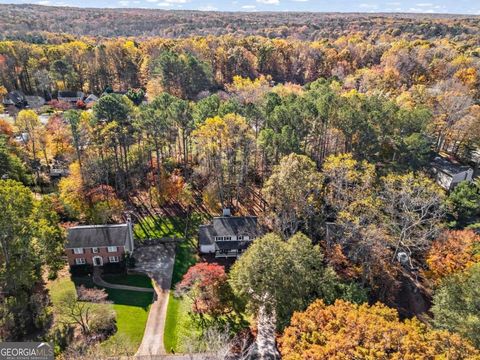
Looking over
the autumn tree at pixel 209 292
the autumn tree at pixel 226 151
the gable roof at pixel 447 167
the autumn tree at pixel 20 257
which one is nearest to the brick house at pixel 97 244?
the autumn tree at pixel 20 257

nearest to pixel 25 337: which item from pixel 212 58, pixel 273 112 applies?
pixel 273 112

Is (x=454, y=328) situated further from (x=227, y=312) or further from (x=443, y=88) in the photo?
(x=443, y=88)

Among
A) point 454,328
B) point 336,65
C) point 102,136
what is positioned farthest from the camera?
point 336,65

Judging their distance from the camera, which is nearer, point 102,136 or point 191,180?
point 102,136

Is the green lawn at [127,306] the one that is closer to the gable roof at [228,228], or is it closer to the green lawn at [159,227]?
the green lawn at [159,227]

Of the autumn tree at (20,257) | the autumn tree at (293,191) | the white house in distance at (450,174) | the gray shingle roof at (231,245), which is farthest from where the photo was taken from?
the white house in distance at (450,174)

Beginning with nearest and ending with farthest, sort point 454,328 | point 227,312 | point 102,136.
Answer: point 454,328 → point 227,312 → point 102,136

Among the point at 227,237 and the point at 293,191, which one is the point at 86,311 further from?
the point at 293,191
